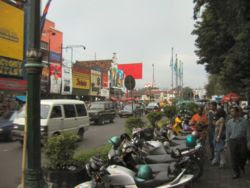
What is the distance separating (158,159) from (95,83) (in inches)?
2062

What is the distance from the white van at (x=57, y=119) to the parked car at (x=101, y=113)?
11.9 metres

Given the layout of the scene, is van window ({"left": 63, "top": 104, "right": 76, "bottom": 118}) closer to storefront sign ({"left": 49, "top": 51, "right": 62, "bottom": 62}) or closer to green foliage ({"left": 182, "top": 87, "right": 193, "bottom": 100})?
storefront sign ({"left": 49, "top": 51, "right": 62, "bottom": 62})

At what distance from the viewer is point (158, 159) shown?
898 cm

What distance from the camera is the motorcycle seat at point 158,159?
8.73 meters

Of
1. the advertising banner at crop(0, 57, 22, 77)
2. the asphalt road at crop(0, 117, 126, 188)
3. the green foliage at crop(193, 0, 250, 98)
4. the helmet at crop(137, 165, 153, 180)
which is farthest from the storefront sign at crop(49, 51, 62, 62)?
the helmet at crop(137, 165, 153, 180)

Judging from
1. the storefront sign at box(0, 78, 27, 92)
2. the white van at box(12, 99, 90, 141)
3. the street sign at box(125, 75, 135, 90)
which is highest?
the storefront sign at box(0, 78, 27, 92)

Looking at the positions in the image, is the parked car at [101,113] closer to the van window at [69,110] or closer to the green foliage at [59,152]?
the van window at [69,110]

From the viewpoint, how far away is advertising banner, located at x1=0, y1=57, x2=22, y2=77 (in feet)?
112

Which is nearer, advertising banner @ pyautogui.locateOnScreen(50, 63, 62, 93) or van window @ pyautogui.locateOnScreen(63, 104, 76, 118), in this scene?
van window @ pyautogui.locateOnScreen(63, 104, 76, 118)

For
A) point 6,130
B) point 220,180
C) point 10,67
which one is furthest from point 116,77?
point 220,180

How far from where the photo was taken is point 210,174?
10578 millimetres

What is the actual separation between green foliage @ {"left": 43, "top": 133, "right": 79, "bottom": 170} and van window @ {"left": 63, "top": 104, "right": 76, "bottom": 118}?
32.0 ft

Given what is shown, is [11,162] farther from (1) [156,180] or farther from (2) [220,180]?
(1) [156,180]

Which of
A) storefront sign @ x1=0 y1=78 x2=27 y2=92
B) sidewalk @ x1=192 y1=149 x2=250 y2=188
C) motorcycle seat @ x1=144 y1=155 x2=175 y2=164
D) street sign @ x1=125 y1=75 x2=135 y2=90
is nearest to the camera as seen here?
motorcycle seat @ x1=144 y1=155 x2=175 y2=164
